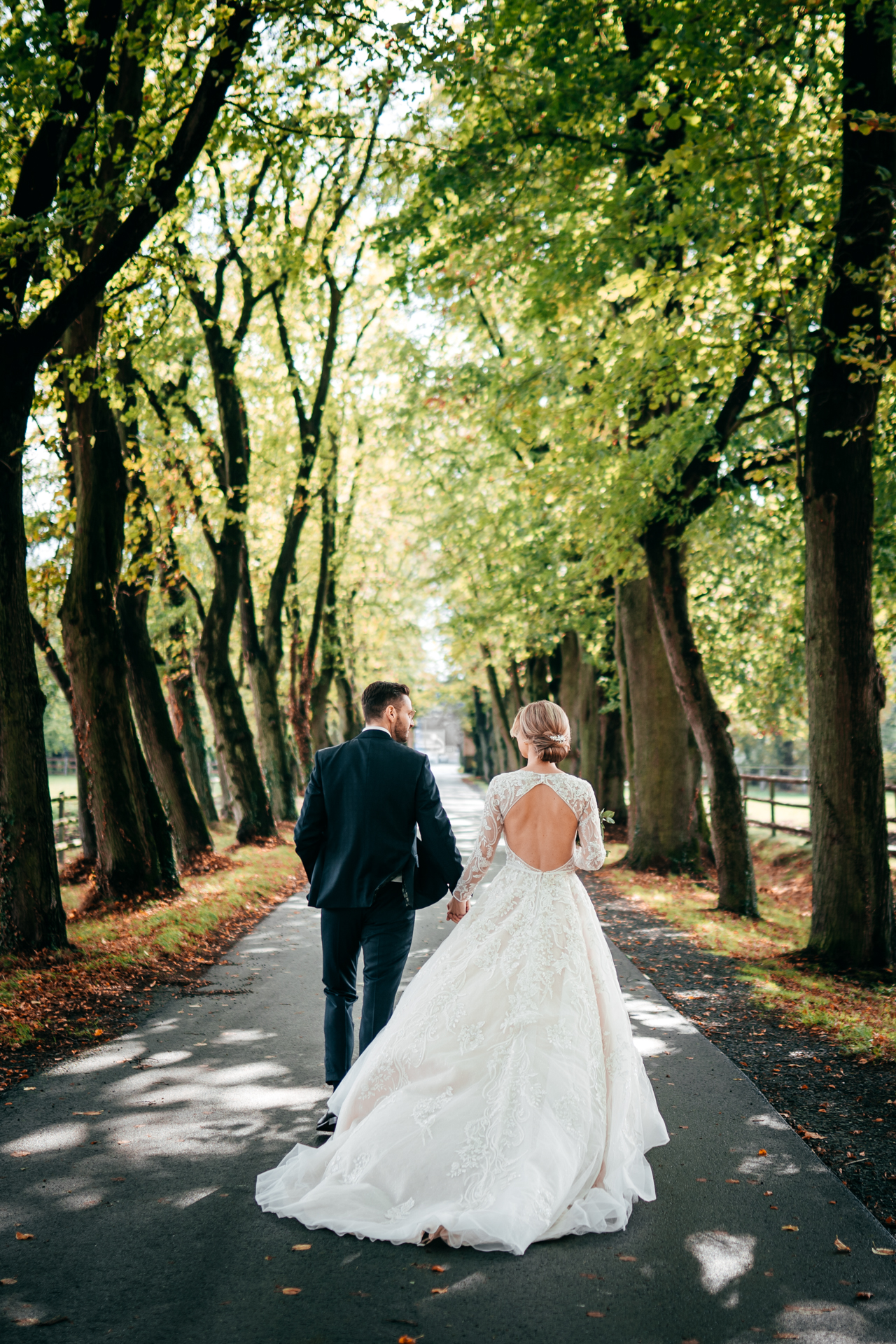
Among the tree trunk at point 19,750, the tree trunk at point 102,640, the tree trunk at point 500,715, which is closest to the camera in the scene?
the tree trunk at point 19,750

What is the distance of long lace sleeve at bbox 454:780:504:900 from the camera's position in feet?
16.6

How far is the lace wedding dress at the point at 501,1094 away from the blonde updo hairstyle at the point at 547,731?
13 centimetres

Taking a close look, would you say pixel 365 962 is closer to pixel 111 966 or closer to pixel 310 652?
pixel 111 966

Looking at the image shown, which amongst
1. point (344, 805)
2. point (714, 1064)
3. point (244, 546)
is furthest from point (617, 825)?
point (344, 805)

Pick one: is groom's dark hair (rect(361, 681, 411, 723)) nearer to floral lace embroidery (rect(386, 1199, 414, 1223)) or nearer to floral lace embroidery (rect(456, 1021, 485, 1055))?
floral lace embroidery (rect(456, 1021, 485, 1055))

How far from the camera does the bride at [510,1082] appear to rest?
12.6ft

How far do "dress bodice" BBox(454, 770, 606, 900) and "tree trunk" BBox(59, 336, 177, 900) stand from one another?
7.50 meters

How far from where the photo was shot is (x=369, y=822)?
4957mm

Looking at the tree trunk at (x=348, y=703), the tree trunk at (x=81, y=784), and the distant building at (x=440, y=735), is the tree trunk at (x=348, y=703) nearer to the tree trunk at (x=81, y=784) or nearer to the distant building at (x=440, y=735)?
the tree trunk at (x=81, y=784)

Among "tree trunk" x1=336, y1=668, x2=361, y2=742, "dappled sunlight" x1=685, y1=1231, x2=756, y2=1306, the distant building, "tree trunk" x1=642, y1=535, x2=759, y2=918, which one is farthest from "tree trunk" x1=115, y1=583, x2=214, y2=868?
the distant building

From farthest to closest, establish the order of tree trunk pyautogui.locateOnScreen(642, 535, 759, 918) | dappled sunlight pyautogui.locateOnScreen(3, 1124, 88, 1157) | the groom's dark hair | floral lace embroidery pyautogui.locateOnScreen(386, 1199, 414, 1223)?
1. tree trunk pyautogui.locateOnScreen(642, 535, 759, 918)
2. the groom's dark hair
3. dappled sunlight pyautogui.locateOnScreen(3, 1124, 88, 1157)
4. floral lace embroidery pyautogui.locateOnScreen(386, 1199, 414, 1223)

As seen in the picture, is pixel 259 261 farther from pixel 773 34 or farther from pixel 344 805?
pixel 344 805

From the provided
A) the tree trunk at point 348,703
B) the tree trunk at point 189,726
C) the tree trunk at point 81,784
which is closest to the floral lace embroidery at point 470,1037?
the tree trunk at point 81,784

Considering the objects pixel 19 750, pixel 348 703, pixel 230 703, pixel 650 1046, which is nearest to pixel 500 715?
pixel 348 703
